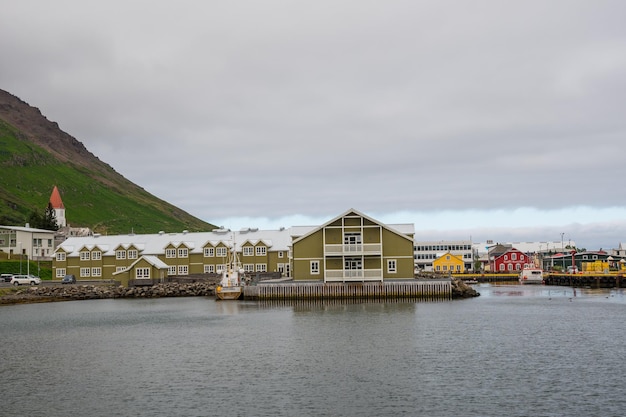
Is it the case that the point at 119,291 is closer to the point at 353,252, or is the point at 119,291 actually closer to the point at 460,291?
the point at 353,252

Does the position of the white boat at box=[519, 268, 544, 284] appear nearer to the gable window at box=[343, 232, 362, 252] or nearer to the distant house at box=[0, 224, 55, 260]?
the gable window at box=[343, 232, 362, 252]

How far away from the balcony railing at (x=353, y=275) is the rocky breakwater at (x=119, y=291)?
27836mm

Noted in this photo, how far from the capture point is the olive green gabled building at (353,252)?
73.4 metres

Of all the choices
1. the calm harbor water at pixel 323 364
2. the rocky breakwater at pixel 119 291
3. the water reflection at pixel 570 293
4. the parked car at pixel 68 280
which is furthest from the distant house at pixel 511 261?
the parked car at pixel 68 280

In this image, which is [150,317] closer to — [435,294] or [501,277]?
[435,294]

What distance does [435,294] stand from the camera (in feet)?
240

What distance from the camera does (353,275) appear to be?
73.7m

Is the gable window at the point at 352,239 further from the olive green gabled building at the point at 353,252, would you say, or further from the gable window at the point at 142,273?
the gable window at the point at 142,273

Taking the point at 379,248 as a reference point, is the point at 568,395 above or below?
below

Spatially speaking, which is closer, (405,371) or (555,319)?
(405,371)

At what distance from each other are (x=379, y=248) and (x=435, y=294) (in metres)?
8.03

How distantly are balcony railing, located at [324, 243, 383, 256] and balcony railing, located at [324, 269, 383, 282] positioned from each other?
204cm

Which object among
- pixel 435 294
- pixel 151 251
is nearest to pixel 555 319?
pixel 435 294

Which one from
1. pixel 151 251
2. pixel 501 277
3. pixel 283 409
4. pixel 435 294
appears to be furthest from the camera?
pixel 501 277
